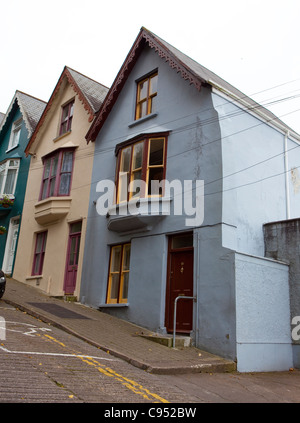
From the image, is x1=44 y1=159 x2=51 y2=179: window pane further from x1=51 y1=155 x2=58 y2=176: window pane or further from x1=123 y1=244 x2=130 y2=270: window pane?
x1=123 y1=244 x2=130 y2=270: window pane

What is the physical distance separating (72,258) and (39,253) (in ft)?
9.67

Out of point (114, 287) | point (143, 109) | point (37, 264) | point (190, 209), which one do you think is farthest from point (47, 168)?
point (190, 209)

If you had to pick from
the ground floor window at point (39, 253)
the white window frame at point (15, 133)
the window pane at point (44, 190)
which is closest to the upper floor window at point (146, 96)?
the window pane at point (44, 190)

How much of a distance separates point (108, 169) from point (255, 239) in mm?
6393

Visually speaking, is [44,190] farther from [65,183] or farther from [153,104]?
[153,104]

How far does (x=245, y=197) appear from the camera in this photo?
12391mm

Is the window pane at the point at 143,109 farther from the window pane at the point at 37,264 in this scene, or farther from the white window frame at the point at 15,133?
the white window frame at the point at 15,133

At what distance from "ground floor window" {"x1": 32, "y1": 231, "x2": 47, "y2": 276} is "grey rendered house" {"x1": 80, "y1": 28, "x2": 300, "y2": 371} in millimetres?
3819

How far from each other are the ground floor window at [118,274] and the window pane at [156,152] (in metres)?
3.06

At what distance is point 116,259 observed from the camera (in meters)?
14.6

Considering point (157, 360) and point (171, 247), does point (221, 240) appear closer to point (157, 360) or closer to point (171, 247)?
point (171, 247)

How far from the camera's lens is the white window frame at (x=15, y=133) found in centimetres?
2384

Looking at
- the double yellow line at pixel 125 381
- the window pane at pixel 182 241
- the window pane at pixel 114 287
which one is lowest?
the double yellow line at pixel 125 381

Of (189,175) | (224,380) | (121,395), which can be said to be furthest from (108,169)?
(121,395)
